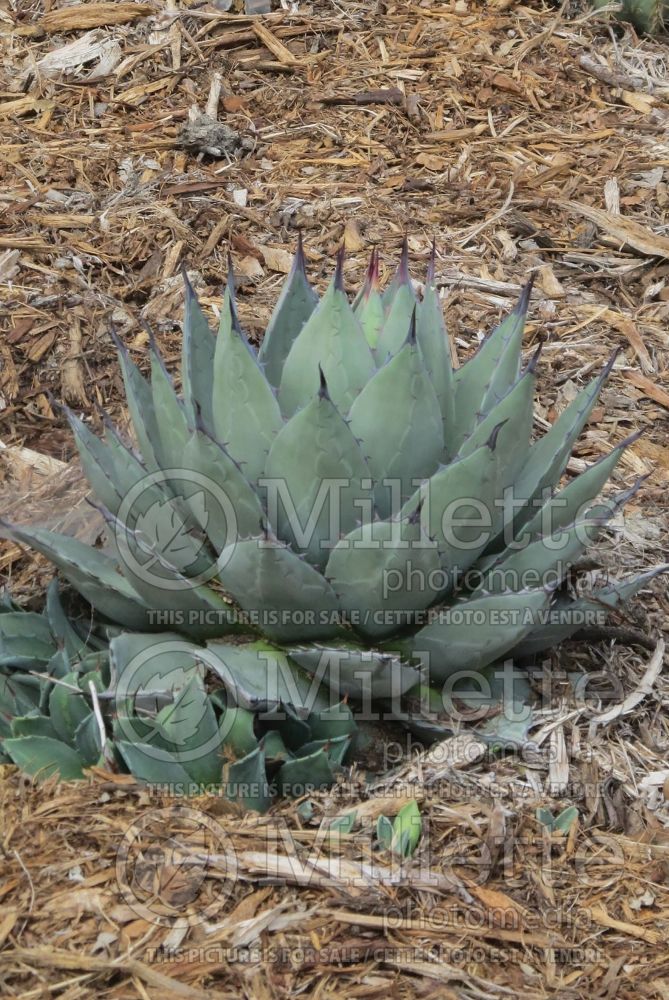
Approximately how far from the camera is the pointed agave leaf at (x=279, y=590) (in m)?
2.14

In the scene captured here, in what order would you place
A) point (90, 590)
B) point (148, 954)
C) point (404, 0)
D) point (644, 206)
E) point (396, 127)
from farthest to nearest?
point (404, 0), point (396, 127), point (644, 206), point (90, 590), point (148, 954)

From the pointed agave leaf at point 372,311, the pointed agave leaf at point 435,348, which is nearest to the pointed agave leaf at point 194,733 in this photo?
the pointed agave leaf at point 435,348

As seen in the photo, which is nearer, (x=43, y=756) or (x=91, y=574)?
(x=43, y=756)

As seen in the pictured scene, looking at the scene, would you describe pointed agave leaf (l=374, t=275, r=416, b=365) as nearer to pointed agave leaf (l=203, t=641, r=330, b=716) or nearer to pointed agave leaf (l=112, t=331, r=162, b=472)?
pointed agave leaf (l=112, t=331, r=162, b=472)

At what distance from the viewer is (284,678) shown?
2.32 meters

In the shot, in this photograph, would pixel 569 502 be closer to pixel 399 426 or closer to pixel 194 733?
pixel 399 426

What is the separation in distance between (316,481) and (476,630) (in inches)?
17.7

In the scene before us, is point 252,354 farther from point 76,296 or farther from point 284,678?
point 76,296

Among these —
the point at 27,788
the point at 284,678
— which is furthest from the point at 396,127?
the point at 27,788

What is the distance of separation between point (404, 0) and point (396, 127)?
0.99 metres

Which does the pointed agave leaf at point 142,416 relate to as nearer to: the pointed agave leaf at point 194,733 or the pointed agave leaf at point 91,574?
the pointed agave leaf at point 91,574

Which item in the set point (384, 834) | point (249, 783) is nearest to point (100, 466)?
point (249, 783)

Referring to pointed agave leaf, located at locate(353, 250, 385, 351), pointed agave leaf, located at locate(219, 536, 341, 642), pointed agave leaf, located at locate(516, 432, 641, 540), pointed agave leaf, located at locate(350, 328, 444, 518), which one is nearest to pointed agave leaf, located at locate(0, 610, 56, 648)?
pointed agave leaf, located at locate(219, 536, 341, 642)

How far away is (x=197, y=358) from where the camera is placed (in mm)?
2619
